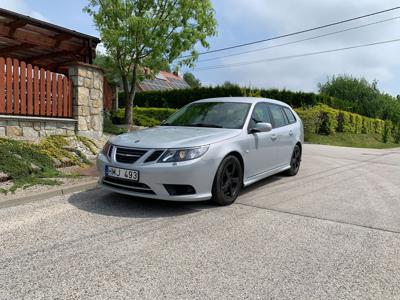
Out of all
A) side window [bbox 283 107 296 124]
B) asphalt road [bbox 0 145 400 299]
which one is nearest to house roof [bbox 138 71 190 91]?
side window [bbox 283 107 296 124]

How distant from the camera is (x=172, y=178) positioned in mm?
4637

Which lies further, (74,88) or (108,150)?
(74,88)

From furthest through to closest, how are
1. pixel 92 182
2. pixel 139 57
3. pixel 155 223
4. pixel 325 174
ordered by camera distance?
pixel 139 57
pixel 325 174
pixel 92 182
pixel 155 223

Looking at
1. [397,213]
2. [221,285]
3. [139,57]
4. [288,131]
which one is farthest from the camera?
[139,57]

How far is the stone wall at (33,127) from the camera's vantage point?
7555mm

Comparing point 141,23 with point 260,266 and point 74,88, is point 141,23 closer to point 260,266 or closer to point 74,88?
point 74,88

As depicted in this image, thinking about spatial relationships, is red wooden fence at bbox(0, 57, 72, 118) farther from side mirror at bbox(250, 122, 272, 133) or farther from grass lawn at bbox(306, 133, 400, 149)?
grass lawn at bbox(306, 133, 400, 149)

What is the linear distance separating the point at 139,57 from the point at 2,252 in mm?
10952

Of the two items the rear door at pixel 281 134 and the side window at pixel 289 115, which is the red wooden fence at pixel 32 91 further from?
the side window at pixel 289 115

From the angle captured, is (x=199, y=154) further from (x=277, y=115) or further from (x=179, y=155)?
(x=277, y=115)

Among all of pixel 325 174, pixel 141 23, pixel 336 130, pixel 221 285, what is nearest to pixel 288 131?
pixel 325 174

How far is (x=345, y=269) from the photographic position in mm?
3354

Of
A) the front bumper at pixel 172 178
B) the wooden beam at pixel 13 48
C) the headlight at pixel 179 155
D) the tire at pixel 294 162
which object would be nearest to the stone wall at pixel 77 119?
the wooden beam at pixel 13 48

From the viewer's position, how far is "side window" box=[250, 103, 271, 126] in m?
6.16
